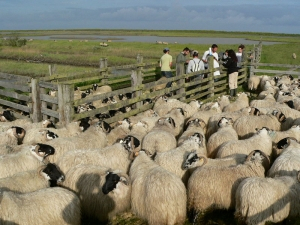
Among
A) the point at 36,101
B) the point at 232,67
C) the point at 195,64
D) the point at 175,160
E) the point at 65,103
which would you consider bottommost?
the point at 175,160

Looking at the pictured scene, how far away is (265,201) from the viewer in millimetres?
5004

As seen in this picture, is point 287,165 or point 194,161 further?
point 194,161

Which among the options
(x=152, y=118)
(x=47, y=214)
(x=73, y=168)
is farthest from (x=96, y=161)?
(x=152, y=118)

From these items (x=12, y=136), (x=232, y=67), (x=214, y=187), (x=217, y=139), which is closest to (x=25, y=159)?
(x=12, y=136)

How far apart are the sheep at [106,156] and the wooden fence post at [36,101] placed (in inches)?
133

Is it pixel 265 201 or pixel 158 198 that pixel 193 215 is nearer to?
pixel 158 198

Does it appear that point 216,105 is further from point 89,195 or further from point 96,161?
point 89,195

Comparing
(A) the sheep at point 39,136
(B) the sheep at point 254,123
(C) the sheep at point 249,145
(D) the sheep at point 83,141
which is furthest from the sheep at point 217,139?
(A) the sheep at point 39,136

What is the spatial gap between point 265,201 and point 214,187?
0.90 meters

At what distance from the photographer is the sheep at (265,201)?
5.00 m

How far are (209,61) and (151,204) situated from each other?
10.9m

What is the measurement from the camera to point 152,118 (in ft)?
30.8

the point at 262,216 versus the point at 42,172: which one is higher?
the point at 42,172

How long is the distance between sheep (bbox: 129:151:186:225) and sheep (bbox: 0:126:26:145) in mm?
3785
